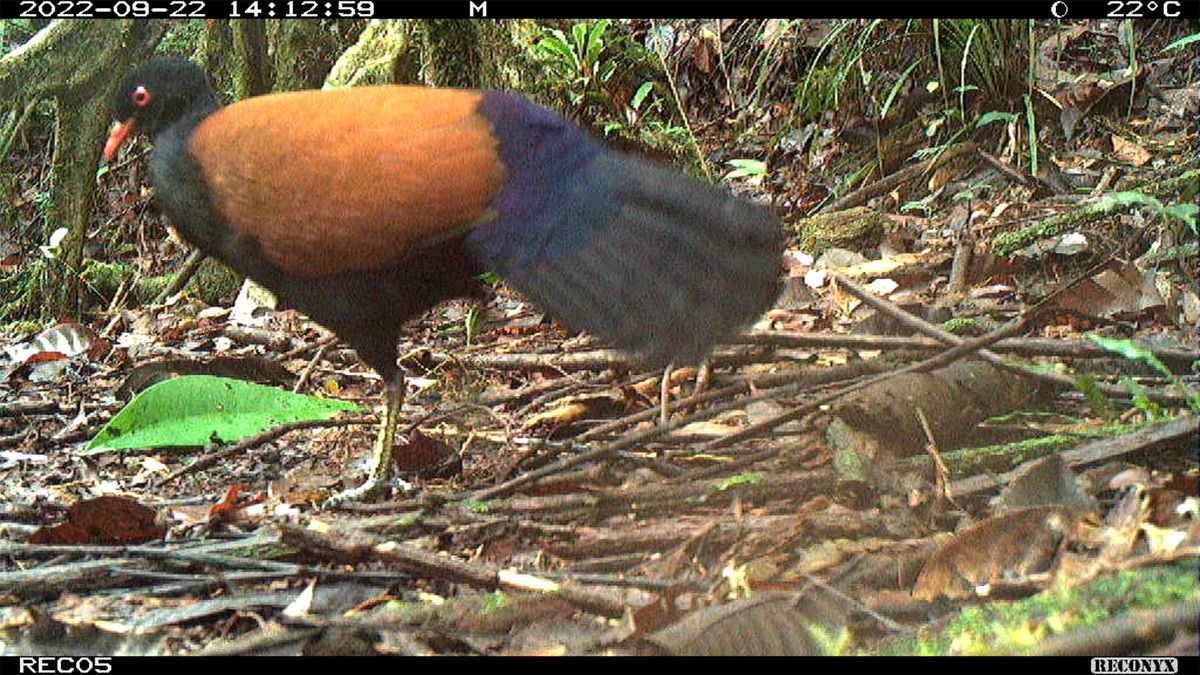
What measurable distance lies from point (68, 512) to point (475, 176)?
0.73 m

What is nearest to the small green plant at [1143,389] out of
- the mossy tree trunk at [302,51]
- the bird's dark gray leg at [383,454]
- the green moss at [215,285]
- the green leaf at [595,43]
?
the bird's dark gray leg at [383,454]

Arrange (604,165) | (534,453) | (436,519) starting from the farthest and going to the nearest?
(534,453)
(604,165)
(436,519)

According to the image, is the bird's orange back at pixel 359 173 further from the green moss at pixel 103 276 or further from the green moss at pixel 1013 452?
the green moss at pixel 103 276

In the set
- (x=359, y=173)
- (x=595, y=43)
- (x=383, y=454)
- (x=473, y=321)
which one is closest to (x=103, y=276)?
(x=473, y=321)

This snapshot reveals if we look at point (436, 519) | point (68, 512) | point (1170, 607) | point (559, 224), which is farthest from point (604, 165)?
point (1170, 607)

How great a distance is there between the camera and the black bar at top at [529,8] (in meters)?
2.32

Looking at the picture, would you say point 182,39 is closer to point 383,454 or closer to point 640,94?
point 640,94

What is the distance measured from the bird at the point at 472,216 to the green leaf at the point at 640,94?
1218 mm

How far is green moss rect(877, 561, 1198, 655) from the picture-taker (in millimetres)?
902

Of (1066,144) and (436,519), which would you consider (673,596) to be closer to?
(436,519)

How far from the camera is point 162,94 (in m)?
2.07

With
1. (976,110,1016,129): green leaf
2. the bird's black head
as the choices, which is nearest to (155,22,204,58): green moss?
the bird's black head

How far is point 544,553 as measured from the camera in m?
1.51

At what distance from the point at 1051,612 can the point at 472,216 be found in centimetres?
102
